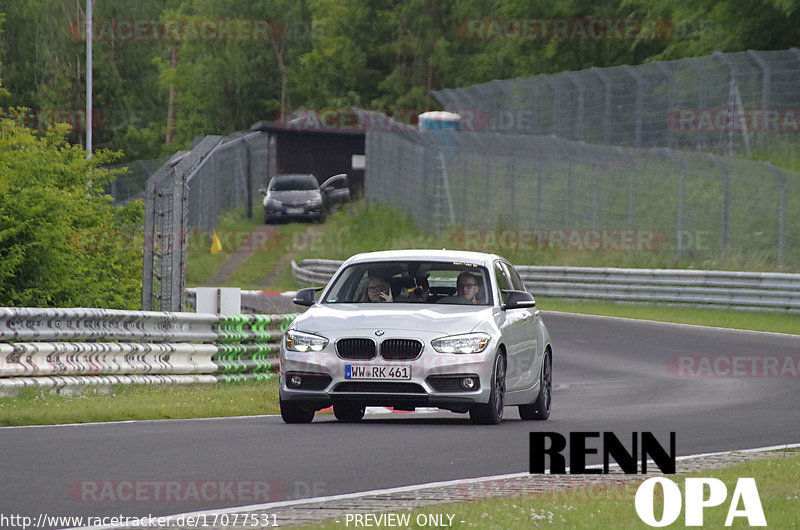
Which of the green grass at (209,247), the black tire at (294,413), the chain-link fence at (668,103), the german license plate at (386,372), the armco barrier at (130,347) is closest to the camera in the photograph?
the german license plate at (386,372)

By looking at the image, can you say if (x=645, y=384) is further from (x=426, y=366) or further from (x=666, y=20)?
(x=666, y=20)

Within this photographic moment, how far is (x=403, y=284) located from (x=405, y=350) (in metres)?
1.38

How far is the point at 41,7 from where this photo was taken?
97562 mm

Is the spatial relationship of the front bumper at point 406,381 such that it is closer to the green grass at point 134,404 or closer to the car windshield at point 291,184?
the green grass at point 134,404

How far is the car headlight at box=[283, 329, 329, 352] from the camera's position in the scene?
12867mm

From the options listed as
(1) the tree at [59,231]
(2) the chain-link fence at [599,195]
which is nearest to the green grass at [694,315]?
(2) the chain-link fence at [599,195]

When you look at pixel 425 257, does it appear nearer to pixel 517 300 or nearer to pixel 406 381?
pixel 517 300

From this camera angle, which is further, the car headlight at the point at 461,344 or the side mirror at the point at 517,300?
the side mirror at the point at 517,300

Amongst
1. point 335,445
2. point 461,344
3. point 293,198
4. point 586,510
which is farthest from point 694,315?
point 293,198

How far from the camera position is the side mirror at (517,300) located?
13586mm

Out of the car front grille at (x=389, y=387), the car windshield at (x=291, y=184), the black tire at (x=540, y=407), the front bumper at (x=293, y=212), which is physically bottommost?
the front bumper at (x=293, y=212)

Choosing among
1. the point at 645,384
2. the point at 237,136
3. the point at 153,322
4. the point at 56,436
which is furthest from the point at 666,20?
the point at 56,436

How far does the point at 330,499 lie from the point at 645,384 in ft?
39.7

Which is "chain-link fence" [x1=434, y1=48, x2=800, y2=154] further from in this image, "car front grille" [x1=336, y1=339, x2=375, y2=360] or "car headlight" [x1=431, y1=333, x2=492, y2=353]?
"car front grille" [x1=336, y1=339, x2=375, y2=360]
